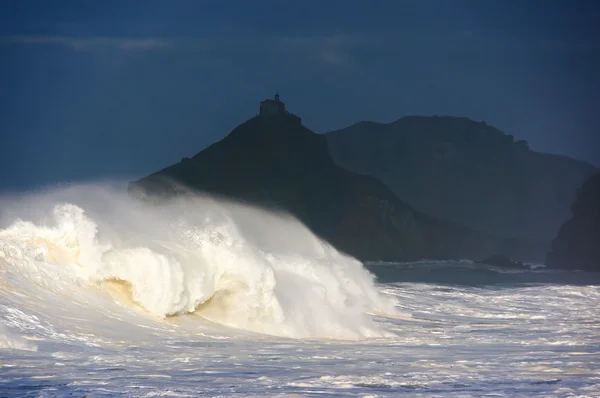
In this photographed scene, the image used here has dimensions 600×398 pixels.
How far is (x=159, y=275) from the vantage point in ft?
46.3

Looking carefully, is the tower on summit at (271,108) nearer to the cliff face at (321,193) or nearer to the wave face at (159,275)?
the cliff face at (321,193)

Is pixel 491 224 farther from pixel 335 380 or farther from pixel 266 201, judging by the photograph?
pixel 335 380

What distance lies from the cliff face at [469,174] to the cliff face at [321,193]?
139 inches

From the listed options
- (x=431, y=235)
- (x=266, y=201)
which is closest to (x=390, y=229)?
(x=431, y=235)

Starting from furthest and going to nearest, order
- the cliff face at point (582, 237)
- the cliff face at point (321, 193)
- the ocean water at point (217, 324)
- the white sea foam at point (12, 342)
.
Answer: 1. the cliff face at point (321, 193)
2. the cliff face at point (582, 237)
3. the white sea foam at point (12, 342)
4. the ocean water at point (217, 324)

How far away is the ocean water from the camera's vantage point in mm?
8766

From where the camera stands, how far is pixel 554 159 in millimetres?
62500

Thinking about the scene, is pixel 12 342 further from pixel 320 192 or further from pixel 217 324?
pixel 320 192

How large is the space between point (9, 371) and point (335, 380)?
3.22m

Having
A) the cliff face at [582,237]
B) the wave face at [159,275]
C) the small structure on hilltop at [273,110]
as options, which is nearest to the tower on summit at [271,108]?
the small structure on hilltop at [273,110]

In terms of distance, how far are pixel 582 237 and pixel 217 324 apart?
138ft

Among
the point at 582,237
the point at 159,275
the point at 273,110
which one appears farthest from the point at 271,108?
the point at 159,275

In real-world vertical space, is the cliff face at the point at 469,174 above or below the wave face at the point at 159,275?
above

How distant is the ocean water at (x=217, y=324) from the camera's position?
8.77m
